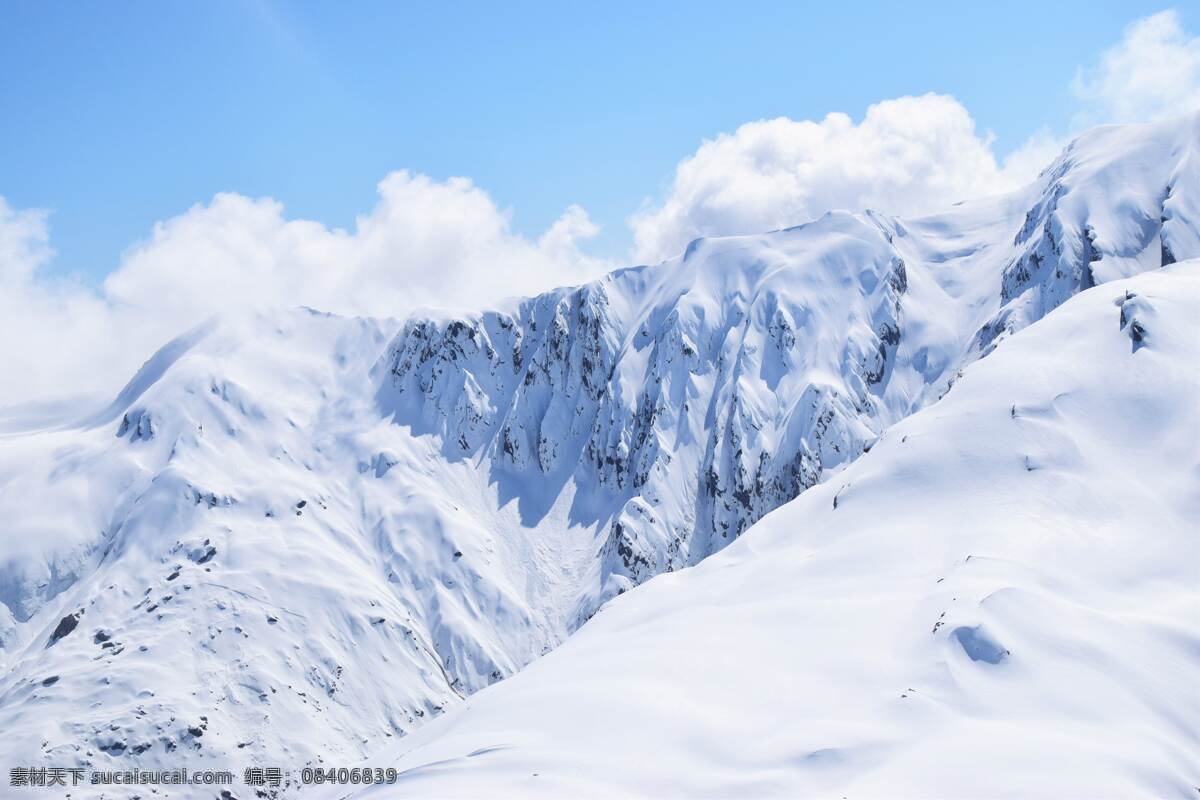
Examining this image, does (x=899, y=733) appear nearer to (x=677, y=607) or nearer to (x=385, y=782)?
(x=385, y=782)

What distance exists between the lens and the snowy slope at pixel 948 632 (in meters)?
41.2

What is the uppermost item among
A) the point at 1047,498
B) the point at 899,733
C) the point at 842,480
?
the point at 842,480

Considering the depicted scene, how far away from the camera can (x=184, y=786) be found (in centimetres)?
14662

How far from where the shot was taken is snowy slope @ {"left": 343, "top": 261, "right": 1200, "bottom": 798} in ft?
135

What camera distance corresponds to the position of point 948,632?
2068 inches

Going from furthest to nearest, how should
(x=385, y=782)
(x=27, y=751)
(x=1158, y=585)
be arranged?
(x=27, y=751) < (x=1158, y=585) < (x=385, y=782)

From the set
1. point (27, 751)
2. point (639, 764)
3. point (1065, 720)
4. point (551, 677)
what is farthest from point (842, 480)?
point (27, 751)

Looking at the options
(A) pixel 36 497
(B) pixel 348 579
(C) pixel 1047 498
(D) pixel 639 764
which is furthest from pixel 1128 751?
(A) pixel 36 497

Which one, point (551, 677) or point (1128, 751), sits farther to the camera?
point (551, 677)

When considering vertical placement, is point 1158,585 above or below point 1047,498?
below

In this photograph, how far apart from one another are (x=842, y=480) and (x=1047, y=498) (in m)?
26.4

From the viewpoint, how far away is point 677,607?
86.2 m

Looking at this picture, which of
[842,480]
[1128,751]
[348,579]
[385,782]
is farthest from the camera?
[348,579]

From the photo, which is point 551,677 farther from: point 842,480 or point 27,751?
point 27,751
